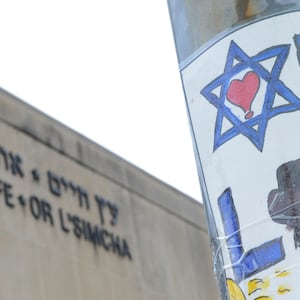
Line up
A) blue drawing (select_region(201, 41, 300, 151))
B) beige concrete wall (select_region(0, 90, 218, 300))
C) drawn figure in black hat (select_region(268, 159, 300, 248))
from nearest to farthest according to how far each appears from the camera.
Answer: drawn figure in black hat (select_region(268, 159, 300, 248))
blue drawing (select_region(201, 41, 300, 151))
beige concrete wall (select_region(0, 90, 218, 300))

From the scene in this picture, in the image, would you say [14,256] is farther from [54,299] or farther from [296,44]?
[296,44]

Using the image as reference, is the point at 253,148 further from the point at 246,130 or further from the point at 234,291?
the point at 234,291

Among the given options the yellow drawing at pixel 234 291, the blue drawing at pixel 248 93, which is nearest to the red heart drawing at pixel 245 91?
the blue drawing at pixel 248 93

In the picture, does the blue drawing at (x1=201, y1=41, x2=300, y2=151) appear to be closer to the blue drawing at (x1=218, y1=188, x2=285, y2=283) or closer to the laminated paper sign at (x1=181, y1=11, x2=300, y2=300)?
the laminated paper sign at (x1=181, y1=11, x2=300, y2=300)

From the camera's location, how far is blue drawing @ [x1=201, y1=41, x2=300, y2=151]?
386 centimetres

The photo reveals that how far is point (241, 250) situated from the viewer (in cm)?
379

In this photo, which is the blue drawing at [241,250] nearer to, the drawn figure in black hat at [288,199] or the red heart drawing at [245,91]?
the drawn figure in black hat at [288,199]

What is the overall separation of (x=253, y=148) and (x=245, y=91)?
0.22m

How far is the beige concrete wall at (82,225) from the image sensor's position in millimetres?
13688

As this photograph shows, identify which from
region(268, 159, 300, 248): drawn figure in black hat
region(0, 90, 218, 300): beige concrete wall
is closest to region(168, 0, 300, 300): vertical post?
region(268, 159, 300, 248): drawn figure in black hat

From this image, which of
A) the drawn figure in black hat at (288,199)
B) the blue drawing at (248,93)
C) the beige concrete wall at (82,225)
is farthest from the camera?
the beige concrete wall at (82,225)

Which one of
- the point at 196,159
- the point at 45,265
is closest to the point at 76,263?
the point at 45,265

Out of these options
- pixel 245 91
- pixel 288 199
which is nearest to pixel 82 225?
pixel 245 91

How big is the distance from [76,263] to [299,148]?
10.9 metres
